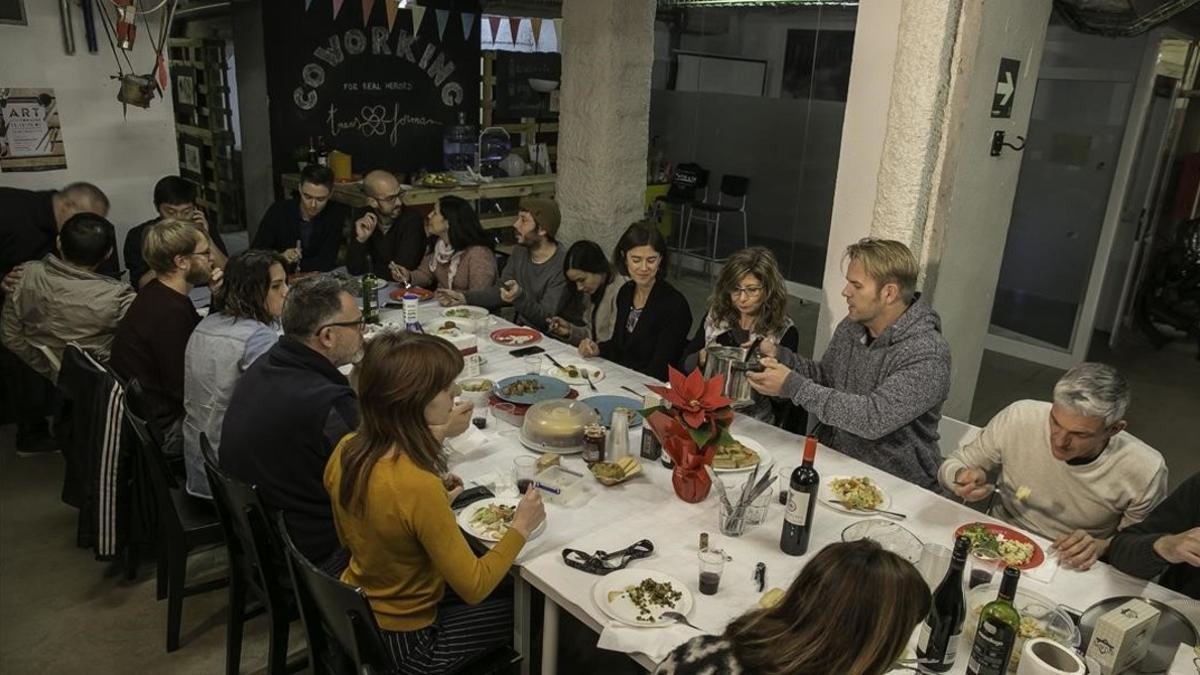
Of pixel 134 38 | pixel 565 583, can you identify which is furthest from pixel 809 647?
pixel 134 38

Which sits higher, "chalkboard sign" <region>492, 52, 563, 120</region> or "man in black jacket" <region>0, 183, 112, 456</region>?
"chalkboard sign" <region>492, 52, 563, 120</region>

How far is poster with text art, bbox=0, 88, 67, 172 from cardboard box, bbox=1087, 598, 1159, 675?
5.53 m

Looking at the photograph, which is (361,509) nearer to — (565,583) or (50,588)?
(565,583)

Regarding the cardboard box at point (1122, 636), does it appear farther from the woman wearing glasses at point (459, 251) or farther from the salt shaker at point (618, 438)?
the woman wearing glasses at point (459, 251)

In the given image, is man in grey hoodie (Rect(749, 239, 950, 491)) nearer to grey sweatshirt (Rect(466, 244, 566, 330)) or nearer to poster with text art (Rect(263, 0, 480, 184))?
grey sweatshirt (Rect(466, 244, 566, 330))

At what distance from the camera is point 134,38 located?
16.0 ft

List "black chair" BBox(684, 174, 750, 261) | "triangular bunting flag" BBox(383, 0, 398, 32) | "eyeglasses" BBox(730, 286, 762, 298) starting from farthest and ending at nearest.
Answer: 1. "black chair" BBox(684, 174, 750, 261)
2. "triangular bunting flag" BBox(383, 0, 398, 32)
3. "eyeglasses" BBox(730, 286, 762, 298)

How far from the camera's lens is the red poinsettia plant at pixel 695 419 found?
7.67 ft

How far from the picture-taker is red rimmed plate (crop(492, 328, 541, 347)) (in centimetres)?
388

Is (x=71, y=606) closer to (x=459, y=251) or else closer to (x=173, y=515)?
(x=173, y=515)

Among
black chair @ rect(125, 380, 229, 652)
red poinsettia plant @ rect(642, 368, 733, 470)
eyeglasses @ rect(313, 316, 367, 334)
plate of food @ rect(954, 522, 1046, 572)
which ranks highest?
eyeglasses @ rect(313, 316, 367, 334)

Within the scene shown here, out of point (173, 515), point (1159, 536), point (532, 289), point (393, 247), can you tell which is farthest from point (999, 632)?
point (393, 247)

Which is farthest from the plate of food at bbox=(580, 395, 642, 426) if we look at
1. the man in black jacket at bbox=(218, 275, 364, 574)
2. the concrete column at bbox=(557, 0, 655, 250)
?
the concrete column at bbox=(557, 0, 655, 250)

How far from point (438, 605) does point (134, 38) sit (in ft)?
14.1
